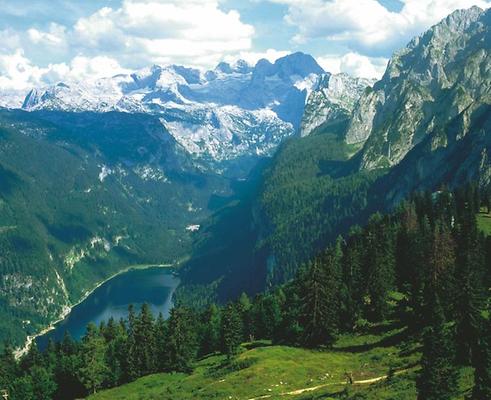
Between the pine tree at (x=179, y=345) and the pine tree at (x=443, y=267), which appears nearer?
the pine tree at (x=443, y=267)

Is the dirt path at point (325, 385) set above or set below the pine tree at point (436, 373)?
below

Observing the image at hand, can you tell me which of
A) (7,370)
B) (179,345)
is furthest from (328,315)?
(7,370)

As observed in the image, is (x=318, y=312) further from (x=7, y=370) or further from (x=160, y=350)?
(x=7, y=370)

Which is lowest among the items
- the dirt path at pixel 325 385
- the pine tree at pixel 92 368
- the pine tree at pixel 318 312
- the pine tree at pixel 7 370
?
the pine tree at pixel 7 370

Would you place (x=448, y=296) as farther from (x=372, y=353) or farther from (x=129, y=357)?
(x=129, y=357)

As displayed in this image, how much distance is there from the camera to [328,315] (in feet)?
328

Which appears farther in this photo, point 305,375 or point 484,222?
point 484,222

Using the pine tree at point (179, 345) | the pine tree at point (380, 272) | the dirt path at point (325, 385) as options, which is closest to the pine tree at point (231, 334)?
the pine tree at point (179, 345)

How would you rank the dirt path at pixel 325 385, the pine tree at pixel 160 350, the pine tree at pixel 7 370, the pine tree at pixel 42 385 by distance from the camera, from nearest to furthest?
1. the dirt path at pixel 325 385
2. the pine tree at pixel 42 385
3. the pine tree at pixel 160 350
4. the pine tree at pixel 7 370

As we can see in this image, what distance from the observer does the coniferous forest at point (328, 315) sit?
89.7 meters

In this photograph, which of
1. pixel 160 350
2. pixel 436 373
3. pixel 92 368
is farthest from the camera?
pixel 160 350

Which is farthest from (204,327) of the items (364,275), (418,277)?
(418,277)

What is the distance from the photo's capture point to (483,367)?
51.4 metres

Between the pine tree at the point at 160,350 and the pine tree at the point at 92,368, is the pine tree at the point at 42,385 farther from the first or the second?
the pine tree at the point at 160,350
